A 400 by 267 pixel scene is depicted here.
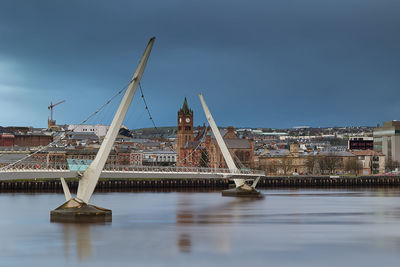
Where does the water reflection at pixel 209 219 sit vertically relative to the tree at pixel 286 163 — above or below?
below

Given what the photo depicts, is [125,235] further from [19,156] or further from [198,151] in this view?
[198,151]

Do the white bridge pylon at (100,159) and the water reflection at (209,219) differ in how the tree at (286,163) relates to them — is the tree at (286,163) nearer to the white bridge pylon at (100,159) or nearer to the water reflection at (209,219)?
the water reflection at (209,219)

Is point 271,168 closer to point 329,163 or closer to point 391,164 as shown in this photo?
point 329,163

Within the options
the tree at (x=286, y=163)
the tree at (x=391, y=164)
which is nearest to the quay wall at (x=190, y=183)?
the tree at (x=391, y=164)

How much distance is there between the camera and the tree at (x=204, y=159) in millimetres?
166250

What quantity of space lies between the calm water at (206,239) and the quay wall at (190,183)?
179ft

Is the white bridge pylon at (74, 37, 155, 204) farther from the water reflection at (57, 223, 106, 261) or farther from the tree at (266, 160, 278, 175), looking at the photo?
the tree at (266, 160, 278, 175)

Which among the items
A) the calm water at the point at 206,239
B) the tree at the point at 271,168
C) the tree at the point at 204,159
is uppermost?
the tree at the point at 204,159

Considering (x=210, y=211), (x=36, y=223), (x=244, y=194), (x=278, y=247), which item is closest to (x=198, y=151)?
(x=244, y=194)

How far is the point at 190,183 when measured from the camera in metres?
140

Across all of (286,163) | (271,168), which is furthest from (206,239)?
(286,163)

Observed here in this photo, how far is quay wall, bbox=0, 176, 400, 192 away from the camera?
4697 inches

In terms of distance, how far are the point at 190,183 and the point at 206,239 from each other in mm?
95689

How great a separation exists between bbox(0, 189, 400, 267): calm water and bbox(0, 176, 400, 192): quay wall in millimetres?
54414
